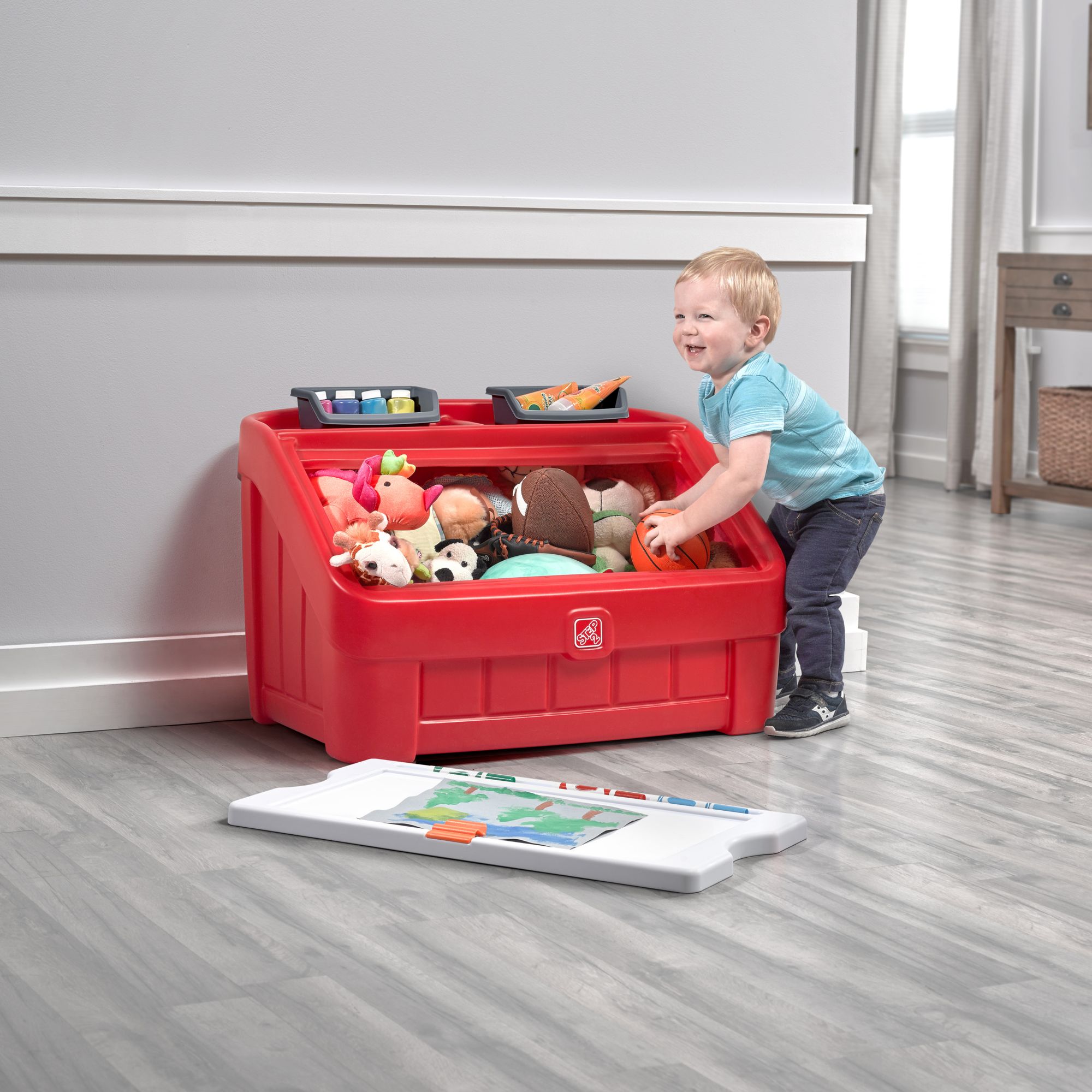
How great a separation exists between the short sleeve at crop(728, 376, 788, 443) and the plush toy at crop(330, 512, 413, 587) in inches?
18.8

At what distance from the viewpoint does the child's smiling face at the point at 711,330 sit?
6.37 ft

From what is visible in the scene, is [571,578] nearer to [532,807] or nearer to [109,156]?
[532,807]

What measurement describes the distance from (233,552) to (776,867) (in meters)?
0.94

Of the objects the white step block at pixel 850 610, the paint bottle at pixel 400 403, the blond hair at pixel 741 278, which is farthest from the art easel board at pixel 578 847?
the white step block at pixel 850 610

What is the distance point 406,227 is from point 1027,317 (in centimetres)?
244

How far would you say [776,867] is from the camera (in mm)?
1459

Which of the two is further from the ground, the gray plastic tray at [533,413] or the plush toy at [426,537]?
the gray plastic tray at [533,413]

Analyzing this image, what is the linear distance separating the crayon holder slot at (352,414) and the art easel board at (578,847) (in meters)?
0.50

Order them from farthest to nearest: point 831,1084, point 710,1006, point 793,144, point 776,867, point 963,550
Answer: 1. point 963,550
2. point 793,144
3. point 776,867
4. point 710,1006
5. point 831,1084

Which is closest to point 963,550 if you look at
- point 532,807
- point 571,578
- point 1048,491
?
point 1048,491

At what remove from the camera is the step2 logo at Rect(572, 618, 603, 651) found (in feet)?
5.92

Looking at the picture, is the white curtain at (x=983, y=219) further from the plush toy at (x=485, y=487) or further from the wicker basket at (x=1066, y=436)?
the plush toy at (x=485, y=487)

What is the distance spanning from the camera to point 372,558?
1.72 m

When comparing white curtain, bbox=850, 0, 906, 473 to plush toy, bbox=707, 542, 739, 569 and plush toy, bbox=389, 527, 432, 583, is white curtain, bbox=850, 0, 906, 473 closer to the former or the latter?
plush toy, bbox=707, 542, 739, 569
